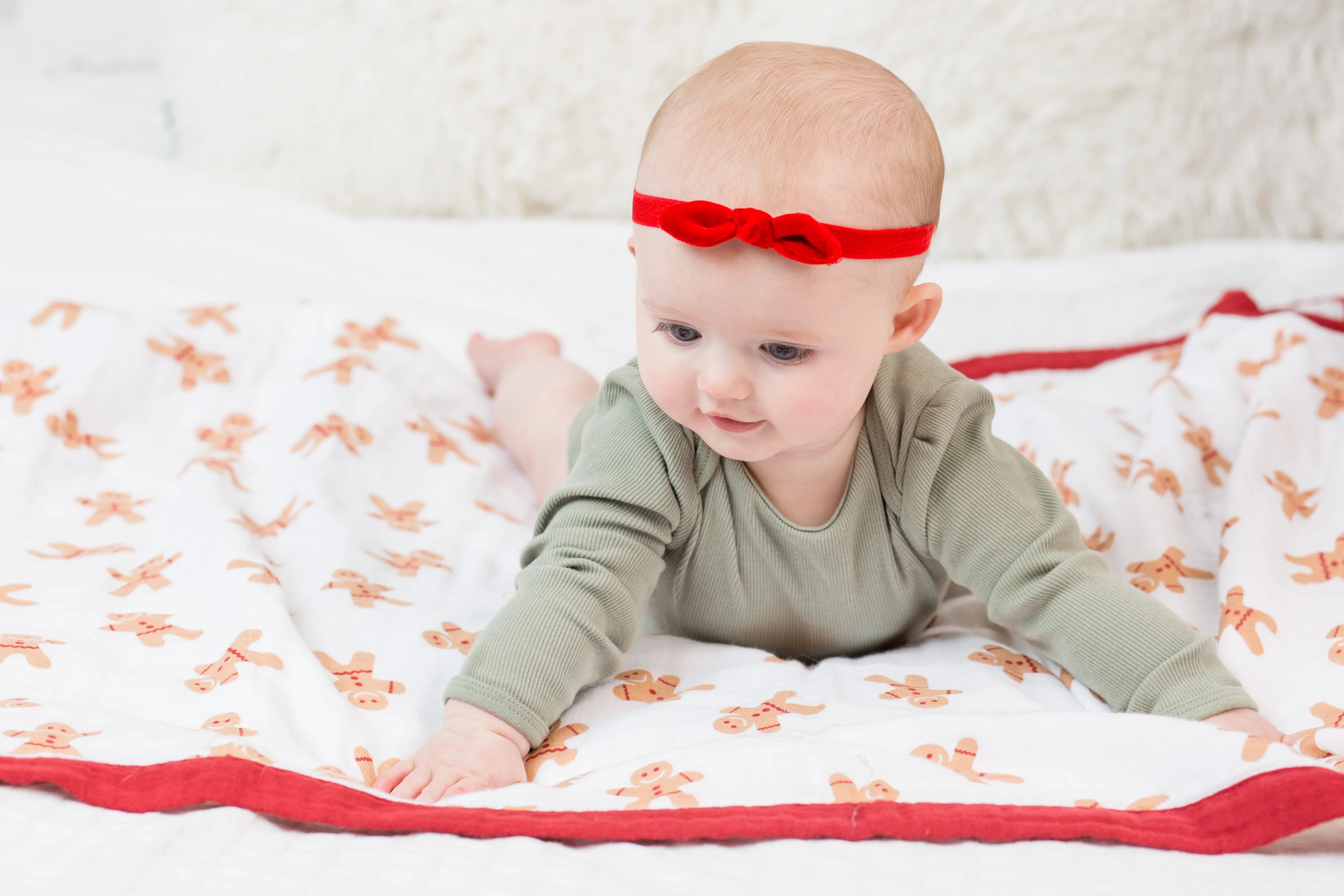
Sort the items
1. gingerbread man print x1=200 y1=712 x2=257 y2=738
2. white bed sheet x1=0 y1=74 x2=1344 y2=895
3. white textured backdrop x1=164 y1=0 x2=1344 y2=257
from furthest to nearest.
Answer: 1. white textured backdrop x1=164 y1=0 x2=1344 y2=257
2. white bed sheet x1=0 y1=74 x2=1344 y2=895
3. gingerbread man print x1=200 y1=712 x2=257 y2=738

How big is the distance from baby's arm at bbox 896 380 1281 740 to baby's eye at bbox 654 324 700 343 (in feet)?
0.76

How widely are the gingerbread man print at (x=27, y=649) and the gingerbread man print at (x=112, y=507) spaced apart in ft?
0.81

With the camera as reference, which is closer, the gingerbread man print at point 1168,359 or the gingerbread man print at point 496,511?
the gingerbread man print at point 496,511

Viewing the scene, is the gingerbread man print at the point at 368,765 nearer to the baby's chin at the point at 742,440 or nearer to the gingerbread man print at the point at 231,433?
the baby's chin at the point at 742,440

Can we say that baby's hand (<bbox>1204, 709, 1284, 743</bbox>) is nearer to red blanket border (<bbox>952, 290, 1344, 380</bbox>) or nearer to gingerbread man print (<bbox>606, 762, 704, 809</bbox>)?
gingerbread man print (<bbox>606, 762, 704, 809</bbox>)

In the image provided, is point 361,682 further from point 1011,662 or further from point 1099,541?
point 1099,541

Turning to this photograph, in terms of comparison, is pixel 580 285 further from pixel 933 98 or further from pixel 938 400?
pixel 938 400

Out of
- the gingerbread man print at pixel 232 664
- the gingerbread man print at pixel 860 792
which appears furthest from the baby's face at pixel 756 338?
the gingerbread man print at pixel 232 664

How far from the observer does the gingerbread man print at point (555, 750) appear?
0.84 m

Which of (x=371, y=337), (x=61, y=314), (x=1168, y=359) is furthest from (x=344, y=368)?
(x=1168, y=359)

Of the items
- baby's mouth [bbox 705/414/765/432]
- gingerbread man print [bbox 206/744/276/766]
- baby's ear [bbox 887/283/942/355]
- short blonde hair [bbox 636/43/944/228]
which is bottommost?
gingerbread man print [bbox 206/744/276/766]

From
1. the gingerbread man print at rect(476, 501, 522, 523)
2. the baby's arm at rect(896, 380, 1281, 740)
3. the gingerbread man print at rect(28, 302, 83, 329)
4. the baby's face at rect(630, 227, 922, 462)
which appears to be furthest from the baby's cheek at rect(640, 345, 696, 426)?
the gingerbread man print at rect(28, 302, 83, 329)

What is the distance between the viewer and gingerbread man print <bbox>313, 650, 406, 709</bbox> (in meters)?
0.88

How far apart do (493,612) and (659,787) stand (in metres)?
0.34
